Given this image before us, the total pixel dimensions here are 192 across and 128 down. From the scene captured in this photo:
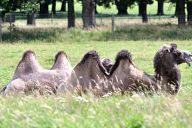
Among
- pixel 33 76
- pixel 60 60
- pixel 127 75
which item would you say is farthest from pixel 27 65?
pixel 127 75

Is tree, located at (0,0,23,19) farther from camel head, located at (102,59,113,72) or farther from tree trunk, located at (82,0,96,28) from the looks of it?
camel head, located at (102,59,113,72)

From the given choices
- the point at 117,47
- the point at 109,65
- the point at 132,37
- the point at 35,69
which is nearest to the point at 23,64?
the point at 35,69

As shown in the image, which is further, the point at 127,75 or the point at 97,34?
the point at 97,34

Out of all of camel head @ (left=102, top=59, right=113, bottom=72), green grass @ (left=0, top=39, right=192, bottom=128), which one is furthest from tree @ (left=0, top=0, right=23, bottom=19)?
green grass @ (left=0, top=39, right=192, bottom=128)

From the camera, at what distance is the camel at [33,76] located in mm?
11516

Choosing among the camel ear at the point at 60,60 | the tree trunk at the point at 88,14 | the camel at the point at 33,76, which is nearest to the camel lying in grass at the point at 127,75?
the camel at the point at 33,76

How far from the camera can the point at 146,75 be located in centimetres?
1090

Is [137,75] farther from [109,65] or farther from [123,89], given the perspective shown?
[109,65]

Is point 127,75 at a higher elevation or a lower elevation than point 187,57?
lower

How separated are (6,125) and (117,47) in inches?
984

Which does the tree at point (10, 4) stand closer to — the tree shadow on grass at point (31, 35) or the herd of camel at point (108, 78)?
the tree shadow on grass at point (31, 35)

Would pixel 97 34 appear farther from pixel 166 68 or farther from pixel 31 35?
pixel 166 68

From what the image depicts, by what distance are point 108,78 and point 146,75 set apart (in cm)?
68

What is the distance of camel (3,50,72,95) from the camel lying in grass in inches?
26.2
